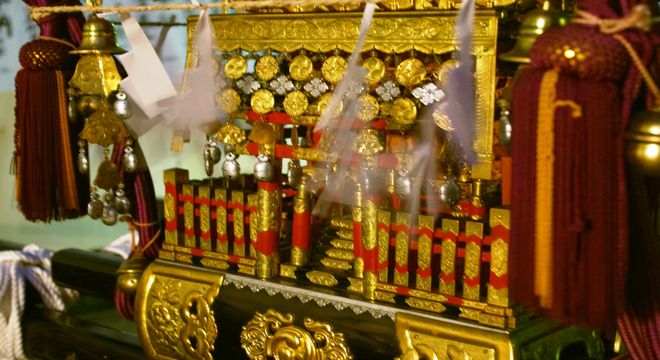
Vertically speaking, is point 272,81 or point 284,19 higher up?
point 284,19

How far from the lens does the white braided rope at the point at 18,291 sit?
2549 mm

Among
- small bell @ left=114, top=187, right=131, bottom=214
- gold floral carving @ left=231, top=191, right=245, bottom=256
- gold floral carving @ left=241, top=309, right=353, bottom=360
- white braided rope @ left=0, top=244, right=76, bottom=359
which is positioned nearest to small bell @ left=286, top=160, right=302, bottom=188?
gold floral carving @ left=231, top=191, right=245, bottom=256

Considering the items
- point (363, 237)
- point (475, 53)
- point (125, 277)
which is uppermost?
point (475, 53)

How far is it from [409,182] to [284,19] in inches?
17.5

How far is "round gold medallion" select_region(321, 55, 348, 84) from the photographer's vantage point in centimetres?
174

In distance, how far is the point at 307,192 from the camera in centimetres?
194

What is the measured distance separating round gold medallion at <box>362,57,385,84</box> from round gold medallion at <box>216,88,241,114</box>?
346 mm

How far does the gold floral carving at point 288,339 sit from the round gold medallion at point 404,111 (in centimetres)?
46

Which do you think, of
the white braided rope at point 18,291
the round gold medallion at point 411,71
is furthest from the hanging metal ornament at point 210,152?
the white braided rope at point 18,291

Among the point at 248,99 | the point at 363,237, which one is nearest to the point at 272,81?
the point at 248,99

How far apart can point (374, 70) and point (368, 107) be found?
7 cm

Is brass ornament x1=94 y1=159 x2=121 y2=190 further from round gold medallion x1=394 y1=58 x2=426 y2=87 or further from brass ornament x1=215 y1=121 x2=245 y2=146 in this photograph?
round gold medallion x1=394 y1=58 x2=426 y2=87

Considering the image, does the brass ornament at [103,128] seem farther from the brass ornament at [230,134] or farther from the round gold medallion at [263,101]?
the round gold medallion at [263,101]

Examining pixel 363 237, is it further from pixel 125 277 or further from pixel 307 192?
pixel 125 277
